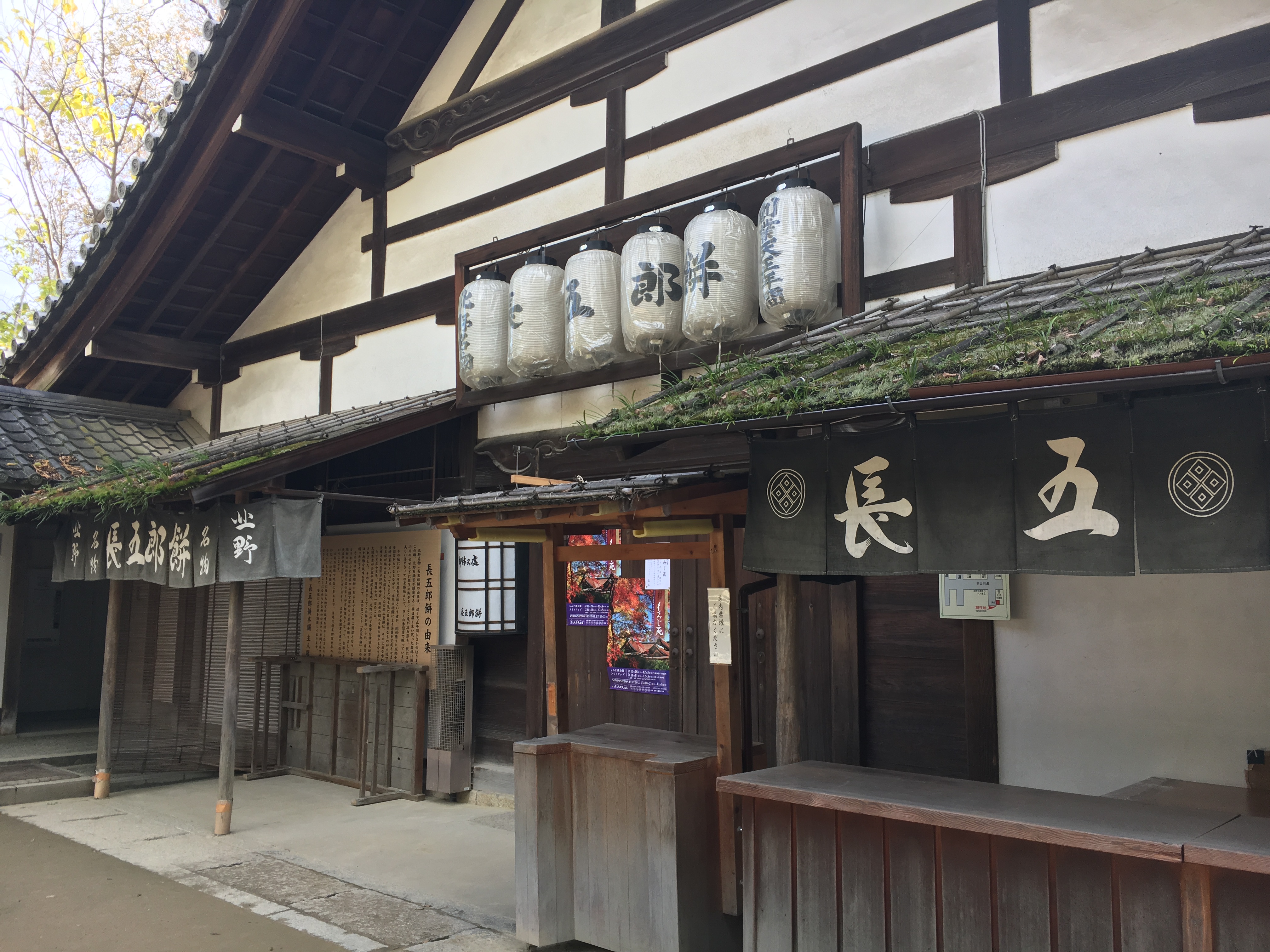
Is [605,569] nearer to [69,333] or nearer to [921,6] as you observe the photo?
[921,6]

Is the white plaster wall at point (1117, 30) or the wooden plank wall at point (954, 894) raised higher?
the white plaster wall at point (1117, 30)

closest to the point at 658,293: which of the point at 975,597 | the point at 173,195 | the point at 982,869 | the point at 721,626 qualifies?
the point at 721,626

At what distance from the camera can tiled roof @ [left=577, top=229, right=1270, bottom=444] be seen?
10.9 ft

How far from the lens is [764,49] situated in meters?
7.20

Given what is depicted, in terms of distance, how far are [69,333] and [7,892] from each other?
7.20m


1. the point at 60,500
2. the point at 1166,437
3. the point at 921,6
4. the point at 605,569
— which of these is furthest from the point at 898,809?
the point at 60,500

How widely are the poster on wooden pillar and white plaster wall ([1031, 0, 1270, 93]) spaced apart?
6790mm

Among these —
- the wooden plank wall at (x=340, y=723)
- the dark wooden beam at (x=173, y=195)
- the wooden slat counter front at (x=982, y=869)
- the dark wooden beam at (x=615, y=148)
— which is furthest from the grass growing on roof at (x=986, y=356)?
the dark wooden beam at (x=173, y=195)

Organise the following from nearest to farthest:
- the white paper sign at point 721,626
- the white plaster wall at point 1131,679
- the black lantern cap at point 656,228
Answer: the white plaster wall at point 1131,679 < the white paper sign at point 721,626 < the black lantern cap at point 656,228

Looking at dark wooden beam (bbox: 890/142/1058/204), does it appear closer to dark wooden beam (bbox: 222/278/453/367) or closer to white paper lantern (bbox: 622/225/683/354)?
white paper lantern (bbox: 622/225/683/354)

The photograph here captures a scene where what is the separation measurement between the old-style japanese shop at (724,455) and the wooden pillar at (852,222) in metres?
0.04

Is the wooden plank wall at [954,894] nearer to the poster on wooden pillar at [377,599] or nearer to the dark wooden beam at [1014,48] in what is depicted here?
the dark wooden beam at [1014,48]

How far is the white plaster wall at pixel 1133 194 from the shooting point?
498 cm

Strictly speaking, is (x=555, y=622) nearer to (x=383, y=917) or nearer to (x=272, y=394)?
(x=383, y=917)
